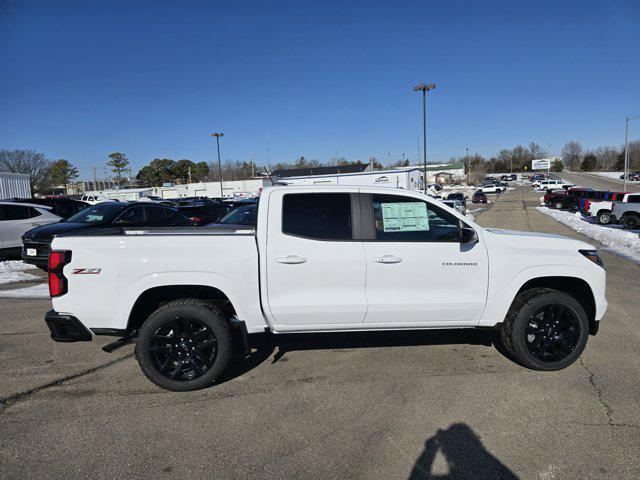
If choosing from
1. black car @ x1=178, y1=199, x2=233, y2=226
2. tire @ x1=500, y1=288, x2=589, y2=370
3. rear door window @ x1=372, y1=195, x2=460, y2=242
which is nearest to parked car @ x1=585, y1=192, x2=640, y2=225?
black car @ x1=178, y1=199, x2=233, y2=226

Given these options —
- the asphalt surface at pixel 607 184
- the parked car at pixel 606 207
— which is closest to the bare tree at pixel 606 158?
the asphalt surface at pixel 607 184

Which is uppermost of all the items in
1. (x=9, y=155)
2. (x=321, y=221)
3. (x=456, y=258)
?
(x=9, y=155)

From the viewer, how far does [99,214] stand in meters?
10.2

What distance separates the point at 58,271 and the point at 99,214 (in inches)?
281

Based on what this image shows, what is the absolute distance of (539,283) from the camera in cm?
448

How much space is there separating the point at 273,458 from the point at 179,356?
57.5 inches

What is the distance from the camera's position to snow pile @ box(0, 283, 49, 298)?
773 centimetres

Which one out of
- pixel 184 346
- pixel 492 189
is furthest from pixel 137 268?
pixel 492 189

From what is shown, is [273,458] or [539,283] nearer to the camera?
[273,458]

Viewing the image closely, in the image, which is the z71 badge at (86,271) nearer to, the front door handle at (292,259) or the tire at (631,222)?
the front door handle at (292,259)

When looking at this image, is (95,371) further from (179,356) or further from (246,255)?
(246,255)

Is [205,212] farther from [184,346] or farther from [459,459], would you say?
[459,459]

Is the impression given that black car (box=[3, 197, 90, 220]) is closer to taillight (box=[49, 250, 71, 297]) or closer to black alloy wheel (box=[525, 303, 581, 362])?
taillight (box=[49, 250, 71, 297])

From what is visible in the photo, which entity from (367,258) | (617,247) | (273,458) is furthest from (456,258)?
(617,247)
